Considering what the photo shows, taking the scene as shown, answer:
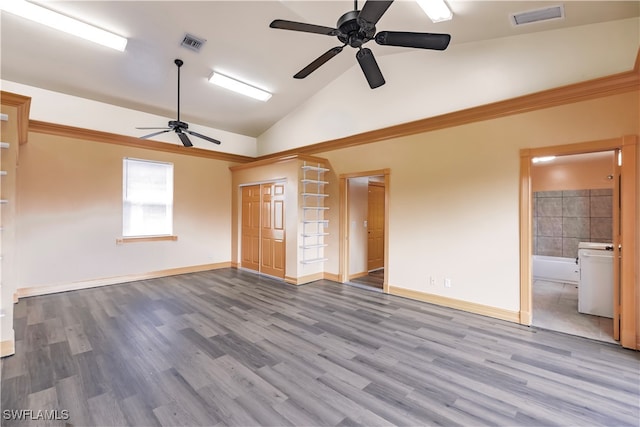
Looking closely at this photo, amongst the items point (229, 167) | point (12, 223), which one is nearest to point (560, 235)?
point (229, 167)

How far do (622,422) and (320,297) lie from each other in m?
3.36

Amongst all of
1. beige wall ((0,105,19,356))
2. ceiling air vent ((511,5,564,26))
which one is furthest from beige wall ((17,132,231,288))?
ceiling air vent ((511,5,564,26))

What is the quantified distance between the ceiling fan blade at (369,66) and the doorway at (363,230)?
84.9 inches

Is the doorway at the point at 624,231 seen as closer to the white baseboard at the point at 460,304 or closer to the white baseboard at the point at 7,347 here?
the white baseboard at the point at 460,304

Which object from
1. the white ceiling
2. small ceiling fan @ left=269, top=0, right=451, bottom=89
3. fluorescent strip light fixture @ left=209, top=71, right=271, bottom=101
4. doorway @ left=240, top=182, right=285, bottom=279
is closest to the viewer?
small ceiling fan @ left=269, top=0, right=451, bottom=89

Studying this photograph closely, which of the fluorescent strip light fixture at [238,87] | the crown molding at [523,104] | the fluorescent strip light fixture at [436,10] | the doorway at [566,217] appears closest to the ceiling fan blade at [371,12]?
the fluorescent strip light fixture at [436,10]

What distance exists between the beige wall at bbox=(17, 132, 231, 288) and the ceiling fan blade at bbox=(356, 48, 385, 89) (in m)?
4.95

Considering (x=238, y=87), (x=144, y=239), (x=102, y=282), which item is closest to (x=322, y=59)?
(x=238, y=87)

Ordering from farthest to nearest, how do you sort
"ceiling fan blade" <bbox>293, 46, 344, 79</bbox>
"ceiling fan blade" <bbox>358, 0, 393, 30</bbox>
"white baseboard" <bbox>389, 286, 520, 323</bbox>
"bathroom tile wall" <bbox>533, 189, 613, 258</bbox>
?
1. "bathroom tile wall" <bbox>533, 189, 613, 258</bbox>
2. "white baseboard" <bbox>389, 286, 520, 323</bbox>
3. "ceiling fan blade" <bbox>293, 46, 344, 79</bbox>
4. "ceiling fan blade" <bbox>358, 0, 393, 30</bbox>

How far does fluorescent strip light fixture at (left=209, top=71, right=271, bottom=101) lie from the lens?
485 cm

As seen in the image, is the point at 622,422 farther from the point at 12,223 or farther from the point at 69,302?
the point at 69,302

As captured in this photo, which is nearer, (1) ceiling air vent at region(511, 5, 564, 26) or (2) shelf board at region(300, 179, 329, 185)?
(1) ceiling air vent at region(511, 5, 564, 26)

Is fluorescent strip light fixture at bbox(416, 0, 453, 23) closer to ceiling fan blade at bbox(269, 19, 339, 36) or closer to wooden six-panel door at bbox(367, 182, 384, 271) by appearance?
ceiling fan blade at bbox(269, 19, 339, 36)

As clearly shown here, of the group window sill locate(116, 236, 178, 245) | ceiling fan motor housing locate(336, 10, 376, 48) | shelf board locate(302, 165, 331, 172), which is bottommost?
window sill locate(116, 236, 178, 245)
